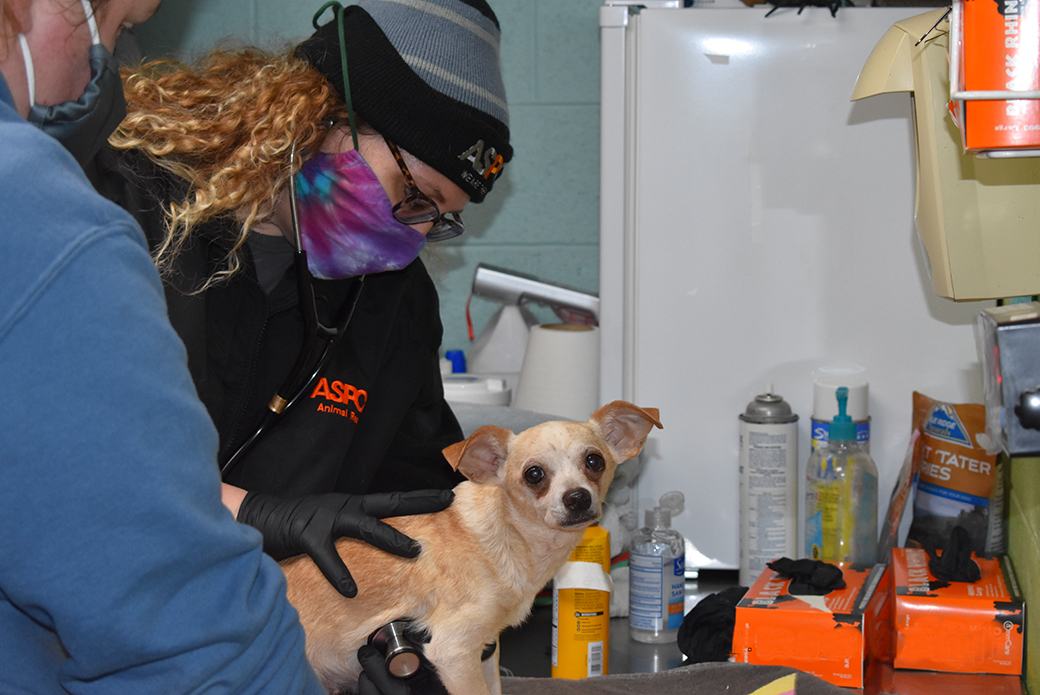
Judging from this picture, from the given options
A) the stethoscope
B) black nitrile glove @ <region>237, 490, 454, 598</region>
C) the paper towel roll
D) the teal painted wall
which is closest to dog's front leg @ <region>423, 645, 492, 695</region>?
black nitrile glove @ <region>237, 490, 454, 598</region>

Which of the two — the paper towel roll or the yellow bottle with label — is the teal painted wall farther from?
the yellow bottle with label

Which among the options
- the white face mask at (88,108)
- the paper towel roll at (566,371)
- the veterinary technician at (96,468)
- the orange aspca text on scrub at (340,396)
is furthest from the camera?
the paper towel roll at (566,371)

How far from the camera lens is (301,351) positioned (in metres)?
1.12

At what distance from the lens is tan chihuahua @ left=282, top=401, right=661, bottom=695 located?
104 cm

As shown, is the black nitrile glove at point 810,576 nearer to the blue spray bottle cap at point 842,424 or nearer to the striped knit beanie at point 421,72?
the blue spray bottle cap at point 842,424

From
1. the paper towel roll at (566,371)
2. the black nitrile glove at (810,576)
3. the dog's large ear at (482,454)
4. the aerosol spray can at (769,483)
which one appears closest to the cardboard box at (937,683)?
the black nitrile glove at (810,576)

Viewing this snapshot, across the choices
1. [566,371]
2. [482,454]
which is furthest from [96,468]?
[566,371]

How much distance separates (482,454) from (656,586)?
51 centimetres

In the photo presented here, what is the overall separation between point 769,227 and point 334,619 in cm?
111

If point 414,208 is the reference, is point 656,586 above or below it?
below

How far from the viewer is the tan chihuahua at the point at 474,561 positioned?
1044 mm

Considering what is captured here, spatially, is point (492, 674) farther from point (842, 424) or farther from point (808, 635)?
point (842, 424)

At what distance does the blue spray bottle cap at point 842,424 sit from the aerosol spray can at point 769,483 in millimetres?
80

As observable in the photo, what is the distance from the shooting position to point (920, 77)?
3.00 ft
